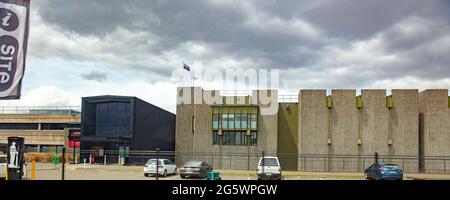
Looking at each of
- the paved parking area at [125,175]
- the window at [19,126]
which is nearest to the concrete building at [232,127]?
the paved parking area at [125,175]

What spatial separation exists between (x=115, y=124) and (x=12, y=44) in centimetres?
A: 4497

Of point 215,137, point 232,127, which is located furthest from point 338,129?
point 215,137

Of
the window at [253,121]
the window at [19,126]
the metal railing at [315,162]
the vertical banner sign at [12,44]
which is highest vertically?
the vertical banner sign at [12,44]

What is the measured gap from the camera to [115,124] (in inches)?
2231

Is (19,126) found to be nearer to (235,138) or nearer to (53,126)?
→ (53,126)

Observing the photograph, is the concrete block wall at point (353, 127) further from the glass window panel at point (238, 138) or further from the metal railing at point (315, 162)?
the glass window panel at point (238, 138)

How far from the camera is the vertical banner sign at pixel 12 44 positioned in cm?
1252

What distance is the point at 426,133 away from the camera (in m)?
48.9

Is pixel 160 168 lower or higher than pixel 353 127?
lower

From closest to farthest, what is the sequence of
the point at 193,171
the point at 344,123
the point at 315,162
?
the point at 193,171, the point at 315,162, the point at 344,123

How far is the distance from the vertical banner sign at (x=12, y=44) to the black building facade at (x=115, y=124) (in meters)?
40.8

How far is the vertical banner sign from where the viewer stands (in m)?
12.5

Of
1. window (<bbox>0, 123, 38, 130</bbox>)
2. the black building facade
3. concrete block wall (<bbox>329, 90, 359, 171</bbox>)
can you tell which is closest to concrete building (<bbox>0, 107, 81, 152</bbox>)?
window (<bbox>0, 123, 38, 130</bbox>)

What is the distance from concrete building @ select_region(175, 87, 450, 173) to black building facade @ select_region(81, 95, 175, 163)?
21.0ft
